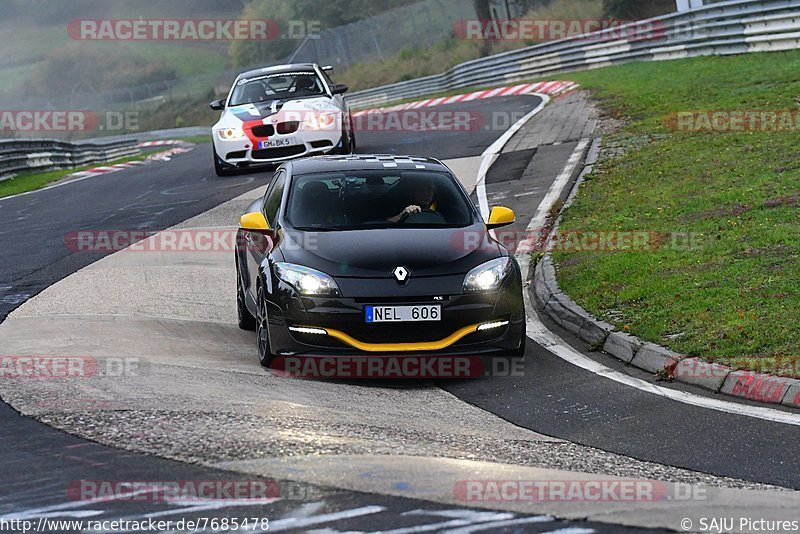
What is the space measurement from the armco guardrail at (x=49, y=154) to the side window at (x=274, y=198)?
18243 millimetres

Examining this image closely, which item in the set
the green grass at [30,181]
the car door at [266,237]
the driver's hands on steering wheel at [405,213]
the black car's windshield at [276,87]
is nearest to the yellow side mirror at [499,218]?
the driver's hands on steering wheel at [405,213]

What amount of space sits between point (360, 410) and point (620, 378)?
6.73 ft

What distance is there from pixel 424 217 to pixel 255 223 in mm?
1306

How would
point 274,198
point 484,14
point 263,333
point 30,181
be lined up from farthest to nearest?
point 484,14 < point 30,181 < point 274,198 < point 263,333

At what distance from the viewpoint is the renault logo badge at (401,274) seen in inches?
348

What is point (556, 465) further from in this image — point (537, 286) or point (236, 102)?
point (236, 102)

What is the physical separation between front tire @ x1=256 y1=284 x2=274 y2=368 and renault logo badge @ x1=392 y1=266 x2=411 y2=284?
1.01 metres

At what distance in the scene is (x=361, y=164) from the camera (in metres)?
10.6

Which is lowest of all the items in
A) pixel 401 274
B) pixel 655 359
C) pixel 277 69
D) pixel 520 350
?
pixel 655 359

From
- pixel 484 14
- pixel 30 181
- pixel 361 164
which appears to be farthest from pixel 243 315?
pixel 484 14

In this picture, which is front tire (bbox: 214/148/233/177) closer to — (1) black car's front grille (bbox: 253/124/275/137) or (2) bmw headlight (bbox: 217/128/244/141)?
(2) bmw headlight (bbox: 217/128/244/141)

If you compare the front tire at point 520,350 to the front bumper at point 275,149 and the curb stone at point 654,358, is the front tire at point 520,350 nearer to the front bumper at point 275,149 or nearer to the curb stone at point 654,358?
the curb stone at point 654,358

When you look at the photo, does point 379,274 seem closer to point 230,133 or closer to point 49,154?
point 230,133

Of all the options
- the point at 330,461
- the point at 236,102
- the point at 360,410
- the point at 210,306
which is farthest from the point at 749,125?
the point at 330,461
